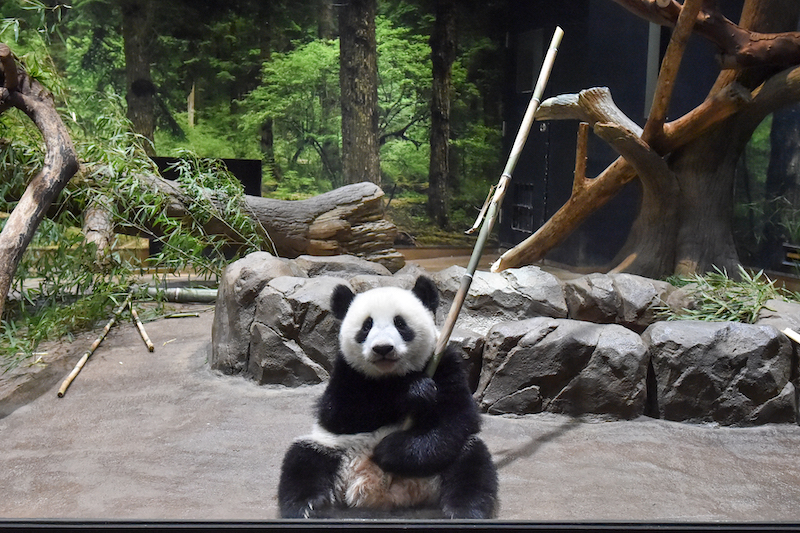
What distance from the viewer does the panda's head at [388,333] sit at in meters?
1.55

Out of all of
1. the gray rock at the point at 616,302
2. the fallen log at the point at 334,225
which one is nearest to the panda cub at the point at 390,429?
the gray rock at the point at 616,302

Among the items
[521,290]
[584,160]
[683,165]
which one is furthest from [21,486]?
[683,165]

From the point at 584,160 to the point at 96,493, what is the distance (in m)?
3.57

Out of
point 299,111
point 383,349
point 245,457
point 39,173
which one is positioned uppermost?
point 299,111

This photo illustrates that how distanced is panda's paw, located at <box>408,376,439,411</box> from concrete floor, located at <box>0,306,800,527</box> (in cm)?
30

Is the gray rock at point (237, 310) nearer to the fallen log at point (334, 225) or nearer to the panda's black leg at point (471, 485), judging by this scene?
the fallen log at point (334, 225)

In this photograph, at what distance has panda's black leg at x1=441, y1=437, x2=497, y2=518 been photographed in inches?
53.5

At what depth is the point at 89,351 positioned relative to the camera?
324 centimetres

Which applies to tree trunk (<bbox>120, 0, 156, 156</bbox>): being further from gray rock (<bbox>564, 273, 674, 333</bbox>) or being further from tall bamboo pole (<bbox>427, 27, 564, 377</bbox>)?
tall bamboo pole (<bbox>427, 27, 564, 377</bbox>)

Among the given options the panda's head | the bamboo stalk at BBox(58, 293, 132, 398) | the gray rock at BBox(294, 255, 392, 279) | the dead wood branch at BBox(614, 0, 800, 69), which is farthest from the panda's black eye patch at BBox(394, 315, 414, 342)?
the dead wood branch at BBox(614, 0, 800, 69)

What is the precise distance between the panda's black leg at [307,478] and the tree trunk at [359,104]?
352 centimetres

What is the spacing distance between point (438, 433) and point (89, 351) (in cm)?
244

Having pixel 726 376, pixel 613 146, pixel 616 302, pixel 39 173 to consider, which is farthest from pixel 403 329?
pixel 613 146

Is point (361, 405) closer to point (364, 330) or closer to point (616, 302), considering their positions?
point (364, 330)
